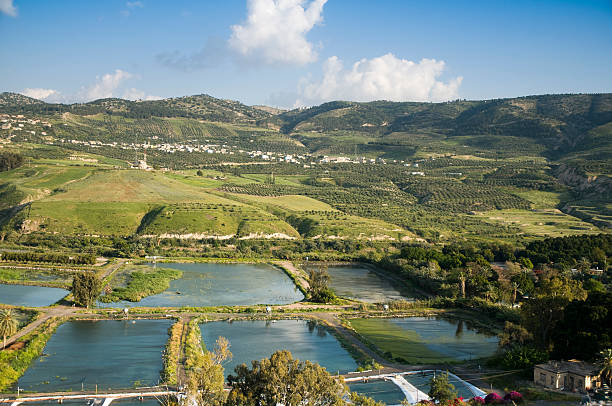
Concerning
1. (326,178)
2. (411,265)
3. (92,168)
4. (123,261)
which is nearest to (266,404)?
(411,265)

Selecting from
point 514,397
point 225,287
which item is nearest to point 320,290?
point 225,287

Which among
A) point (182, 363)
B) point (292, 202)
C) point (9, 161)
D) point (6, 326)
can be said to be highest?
point (9, 161)

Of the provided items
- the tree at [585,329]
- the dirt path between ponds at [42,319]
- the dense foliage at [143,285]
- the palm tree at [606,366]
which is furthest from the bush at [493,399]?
the dense foliage at [143,285]

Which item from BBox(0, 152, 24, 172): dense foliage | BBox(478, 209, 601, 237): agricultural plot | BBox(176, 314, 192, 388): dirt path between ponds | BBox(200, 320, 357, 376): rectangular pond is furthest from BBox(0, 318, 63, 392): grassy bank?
BBox(0, 152, 24, 172): dense foliage

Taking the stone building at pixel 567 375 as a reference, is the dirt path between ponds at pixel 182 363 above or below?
below

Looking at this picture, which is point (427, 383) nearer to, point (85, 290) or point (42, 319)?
point (42, 319)

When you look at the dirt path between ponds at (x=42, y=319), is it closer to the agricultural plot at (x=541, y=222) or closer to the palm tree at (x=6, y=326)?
the palm tree at (x=6, y=326)

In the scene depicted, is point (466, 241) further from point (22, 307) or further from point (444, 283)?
point (22, 307)
